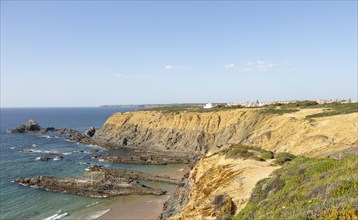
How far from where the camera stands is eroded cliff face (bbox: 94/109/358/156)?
33.5 metres

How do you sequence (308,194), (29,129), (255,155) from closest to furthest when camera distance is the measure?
(308,194), (255,155), (29,129)

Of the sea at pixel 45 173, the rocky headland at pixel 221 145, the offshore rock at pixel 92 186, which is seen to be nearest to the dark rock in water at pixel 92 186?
the offshore rock at pixel 92 186

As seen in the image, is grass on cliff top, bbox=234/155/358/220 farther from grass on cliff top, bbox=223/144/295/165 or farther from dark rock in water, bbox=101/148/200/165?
dark rock in water, bbox=101/148/200/165

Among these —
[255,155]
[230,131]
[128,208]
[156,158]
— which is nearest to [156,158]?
[156,158]

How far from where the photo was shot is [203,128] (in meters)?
78.0

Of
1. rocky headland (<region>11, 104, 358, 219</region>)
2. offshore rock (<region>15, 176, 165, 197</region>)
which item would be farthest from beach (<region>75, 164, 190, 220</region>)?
rocky headland (<region>11, 104, 358, 219</region>)

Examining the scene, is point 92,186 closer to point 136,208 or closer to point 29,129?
point 136,208

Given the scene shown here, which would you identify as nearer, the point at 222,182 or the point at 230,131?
the point at 222,182

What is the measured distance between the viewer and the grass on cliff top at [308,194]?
9711mm

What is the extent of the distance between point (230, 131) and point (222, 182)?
47354 mm

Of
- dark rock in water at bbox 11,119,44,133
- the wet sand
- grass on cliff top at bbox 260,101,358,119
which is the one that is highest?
grass on cliff top at bbox 260,101,358,119

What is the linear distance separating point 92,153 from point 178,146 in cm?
2168

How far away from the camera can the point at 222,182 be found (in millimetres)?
23891

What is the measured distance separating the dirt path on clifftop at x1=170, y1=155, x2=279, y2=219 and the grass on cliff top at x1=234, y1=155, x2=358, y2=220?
1.36 metres
